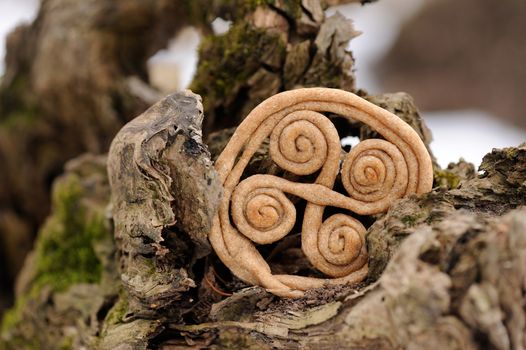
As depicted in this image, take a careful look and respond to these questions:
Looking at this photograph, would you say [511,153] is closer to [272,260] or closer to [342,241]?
[342,241]

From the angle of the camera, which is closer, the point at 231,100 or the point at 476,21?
the point at 231,100

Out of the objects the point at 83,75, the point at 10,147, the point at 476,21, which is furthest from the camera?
the point at 476,21

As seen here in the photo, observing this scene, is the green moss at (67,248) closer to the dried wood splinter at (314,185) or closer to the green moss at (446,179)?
the dried wood splinter at (314,185)

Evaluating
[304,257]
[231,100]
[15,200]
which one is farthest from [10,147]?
Result: [304,257]

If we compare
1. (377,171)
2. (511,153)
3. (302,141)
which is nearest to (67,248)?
(302,141)

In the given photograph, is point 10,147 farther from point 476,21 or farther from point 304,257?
point 476,21

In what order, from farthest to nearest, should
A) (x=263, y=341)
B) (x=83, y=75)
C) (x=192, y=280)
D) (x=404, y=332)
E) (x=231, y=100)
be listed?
(x=83, y=75) < (x=231, y=100) < (x=192, y=280) < (x=263, y=341) < (x=404, y=332)
